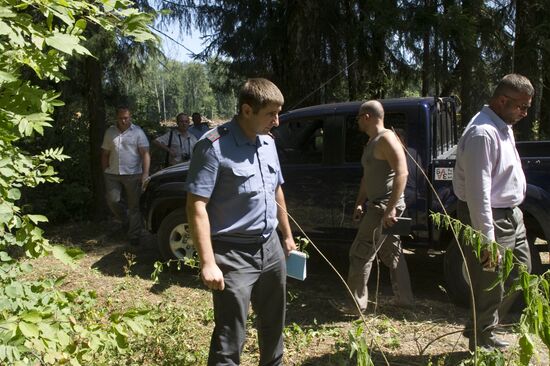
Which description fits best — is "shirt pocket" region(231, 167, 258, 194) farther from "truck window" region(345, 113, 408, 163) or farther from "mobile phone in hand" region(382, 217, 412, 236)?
"truck window" region(345, 113, 408, 163)

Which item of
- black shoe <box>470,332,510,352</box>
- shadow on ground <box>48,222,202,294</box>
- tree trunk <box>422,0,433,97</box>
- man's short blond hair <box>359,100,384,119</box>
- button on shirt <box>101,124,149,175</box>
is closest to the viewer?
black shoe <box>470,332,510,352</box>

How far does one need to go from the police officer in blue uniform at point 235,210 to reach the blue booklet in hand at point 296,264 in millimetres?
286

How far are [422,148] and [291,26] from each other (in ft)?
16.9

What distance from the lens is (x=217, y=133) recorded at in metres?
2.97

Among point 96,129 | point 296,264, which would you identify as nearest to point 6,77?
point 296,264

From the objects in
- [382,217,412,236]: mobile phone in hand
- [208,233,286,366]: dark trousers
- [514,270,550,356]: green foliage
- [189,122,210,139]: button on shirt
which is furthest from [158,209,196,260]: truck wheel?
[514,270,550,356]: green foliage

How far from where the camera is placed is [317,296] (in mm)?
5629

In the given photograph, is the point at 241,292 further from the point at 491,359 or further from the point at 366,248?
the point at 366,248

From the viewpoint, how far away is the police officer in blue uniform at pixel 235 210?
2871mm

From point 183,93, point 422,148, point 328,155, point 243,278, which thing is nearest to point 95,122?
point 328,155

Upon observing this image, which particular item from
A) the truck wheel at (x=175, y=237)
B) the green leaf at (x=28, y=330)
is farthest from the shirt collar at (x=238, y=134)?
the truck wheel at (x=175, y=237)

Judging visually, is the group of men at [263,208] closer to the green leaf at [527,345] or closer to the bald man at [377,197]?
the bald man at [377,197]

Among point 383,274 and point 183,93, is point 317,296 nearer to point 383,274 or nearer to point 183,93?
point 383,274

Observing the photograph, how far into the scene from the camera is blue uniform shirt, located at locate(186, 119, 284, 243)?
9.51 feet
